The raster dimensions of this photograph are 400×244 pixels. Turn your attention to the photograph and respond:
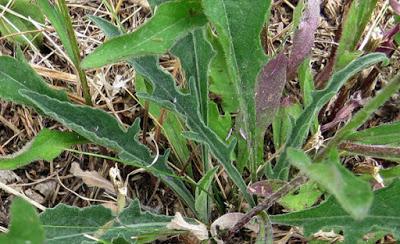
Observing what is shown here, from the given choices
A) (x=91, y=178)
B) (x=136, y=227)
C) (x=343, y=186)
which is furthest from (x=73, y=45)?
(x=343, y=186)

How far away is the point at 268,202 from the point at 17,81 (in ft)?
2.11

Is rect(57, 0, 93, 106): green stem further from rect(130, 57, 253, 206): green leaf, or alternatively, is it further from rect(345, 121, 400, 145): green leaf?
rect(345, 121, 400, 145): green leaf

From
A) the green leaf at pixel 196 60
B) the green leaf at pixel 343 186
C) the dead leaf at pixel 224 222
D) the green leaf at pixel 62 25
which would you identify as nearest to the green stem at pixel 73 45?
the green leaf at pixel 62 25

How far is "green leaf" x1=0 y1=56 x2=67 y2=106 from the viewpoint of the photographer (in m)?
1.49

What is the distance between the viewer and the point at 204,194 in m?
1.47

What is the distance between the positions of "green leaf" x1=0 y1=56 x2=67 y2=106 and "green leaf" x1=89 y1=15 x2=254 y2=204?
200mm

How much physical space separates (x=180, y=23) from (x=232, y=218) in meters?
0.46

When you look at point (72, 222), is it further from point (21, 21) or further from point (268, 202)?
point (21, 21)

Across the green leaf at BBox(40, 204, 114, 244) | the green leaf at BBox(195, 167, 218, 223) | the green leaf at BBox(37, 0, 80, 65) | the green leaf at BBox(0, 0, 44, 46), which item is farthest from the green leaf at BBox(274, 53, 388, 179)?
the green leaf at BBox(0, 0, 44, 46)

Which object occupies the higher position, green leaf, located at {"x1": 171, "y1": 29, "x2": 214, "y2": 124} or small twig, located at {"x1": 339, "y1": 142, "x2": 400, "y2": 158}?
green leaf, located at {"x1": 171, "y1": 29, "x2": 214, "y2": 124}

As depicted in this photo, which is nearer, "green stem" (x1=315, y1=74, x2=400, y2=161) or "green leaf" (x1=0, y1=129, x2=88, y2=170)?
"green stem" (x1=315, y1=74, x2=400, y2=161)

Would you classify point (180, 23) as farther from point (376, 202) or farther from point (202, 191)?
point (376, 202)

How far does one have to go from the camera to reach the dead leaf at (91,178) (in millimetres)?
1592

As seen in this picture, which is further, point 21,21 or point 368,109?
point 21,21
